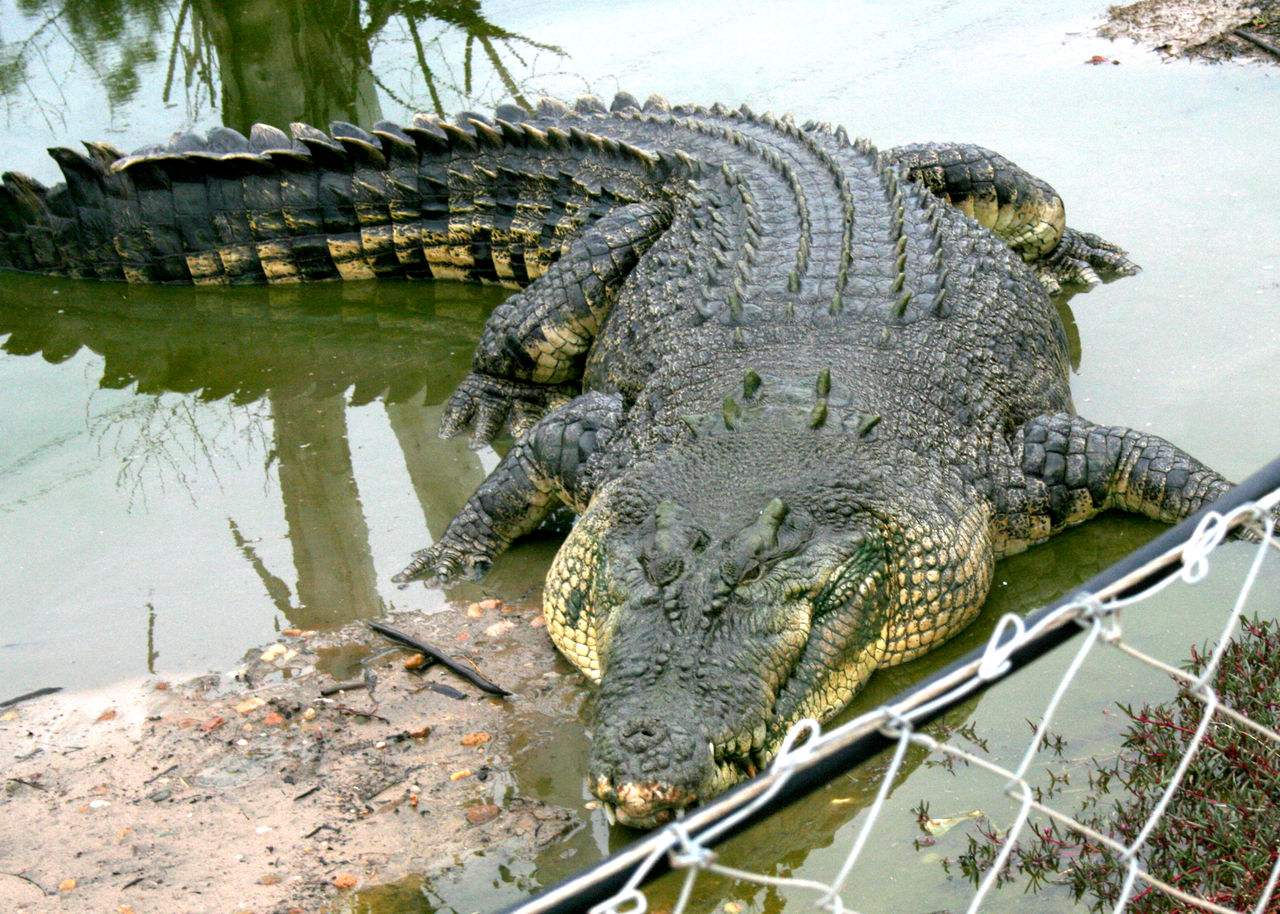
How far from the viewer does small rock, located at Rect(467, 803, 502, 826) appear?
3664 millimetres

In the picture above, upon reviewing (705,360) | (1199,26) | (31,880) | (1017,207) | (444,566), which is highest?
(1199,26)

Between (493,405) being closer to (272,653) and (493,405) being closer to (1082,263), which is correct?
(272,653)

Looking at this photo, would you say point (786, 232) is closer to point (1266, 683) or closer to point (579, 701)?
point (579, 701)

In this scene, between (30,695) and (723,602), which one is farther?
(30,695)

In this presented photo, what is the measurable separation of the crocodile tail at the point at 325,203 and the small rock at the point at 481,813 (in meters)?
3.43

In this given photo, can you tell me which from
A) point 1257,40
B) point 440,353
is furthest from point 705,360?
point 1257,40

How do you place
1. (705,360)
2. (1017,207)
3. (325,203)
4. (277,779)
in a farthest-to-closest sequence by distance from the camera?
1. (325,203)
2. (1017,207)
3. (705,360)
4. (277,779)

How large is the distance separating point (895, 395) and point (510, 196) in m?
A: 2.92

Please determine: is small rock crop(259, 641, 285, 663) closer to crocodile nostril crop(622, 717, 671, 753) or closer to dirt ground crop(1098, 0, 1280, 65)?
crocodile nostril crop(622, 717, 671, 753)

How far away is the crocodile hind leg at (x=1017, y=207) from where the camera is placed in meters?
6.22

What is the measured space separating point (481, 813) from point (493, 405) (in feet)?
→ 8.80

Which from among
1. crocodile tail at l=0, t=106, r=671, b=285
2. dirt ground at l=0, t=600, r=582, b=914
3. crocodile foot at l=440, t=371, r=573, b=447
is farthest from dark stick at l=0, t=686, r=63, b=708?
crocodile tail at l=0, t=106, r=671, b=285

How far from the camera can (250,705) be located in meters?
4.29

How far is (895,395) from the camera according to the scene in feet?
14.5
